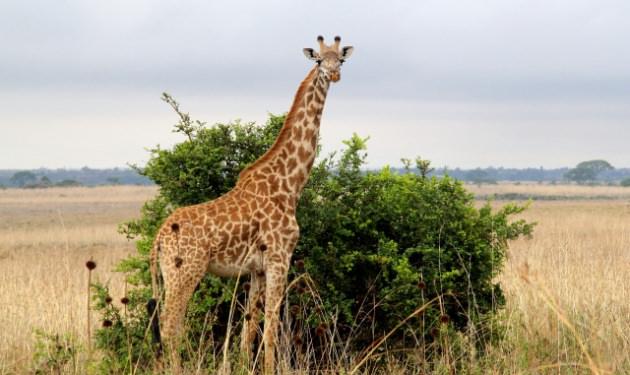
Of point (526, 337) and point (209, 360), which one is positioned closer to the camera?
point (209, 360)

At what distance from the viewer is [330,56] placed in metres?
9.18

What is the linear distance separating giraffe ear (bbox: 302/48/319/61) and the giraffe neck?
0.17 m

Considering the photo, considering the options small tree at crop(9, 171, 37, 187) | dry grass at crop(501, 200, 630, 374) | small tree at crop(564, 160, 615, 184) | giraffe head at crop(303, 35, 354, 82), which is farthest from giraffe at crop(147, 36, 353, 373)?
small tree at crop(564, 160, 615, 184)

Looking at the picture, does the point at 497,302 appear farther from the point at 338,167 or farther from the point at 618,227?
the point at 618,227

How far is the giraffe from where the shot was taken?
8.45 m

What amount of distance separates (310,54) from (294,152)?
3.47 feet

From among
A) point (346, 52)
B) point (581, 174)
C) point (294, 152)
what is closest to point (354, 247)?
point (294, 152)

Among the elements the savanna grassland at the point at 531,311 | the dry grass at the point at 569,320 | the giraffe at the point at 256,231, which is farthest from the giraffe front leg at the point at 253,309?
the dry grass at the point at 569,320

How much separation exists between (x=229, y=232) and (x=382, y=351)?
10.0 feet

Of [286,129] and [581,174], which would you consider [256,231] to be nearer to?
[286,129]

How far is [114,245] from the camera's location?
32.0 m

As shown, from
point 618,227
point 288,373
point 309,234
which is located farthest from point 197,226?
point 618,227

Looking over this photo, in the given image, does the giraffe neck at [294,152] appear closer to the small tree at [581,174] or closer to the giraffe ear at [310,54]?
the giraffe ear at [310,54]

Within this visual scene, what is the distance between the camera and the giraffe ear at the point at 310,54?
9.17 m
